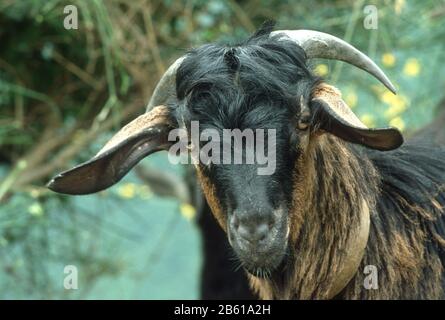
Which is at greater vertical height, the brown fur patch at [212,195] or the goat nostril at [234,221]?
the brown fur patch at [212,195]

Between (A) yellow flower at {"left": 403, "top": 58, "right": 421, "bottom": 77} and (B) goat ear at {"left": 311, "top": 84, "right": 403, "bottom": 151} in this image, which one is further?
(A) yellow flower at {"left": 403, "top": 58, "right": 421, "bottom": 77}

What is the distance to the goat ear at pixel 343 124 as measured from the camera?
3792mm

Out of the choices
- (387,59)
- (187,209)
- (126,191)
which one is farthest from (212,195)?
(187,209)

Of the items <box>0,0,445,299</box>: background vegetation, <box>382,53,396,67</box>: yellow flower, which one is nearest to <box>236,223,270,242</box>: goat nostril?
<box>0,0,445,299</box>: background vegetation

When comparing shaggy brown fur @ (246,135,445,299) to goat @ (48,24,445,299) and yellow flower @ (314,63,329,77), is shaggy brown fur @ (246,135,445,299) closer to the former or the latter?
goat @ (48,24,445,299)

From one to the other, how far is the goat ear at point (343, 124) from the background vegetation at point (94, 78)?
1.99 meters

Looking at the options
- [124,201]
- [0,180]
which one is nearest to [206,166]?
[0,180]

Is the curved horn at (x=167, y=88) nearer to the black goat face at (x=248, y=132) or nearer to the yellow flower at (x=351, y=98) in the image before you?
the black goat face at (x=248, y=132)

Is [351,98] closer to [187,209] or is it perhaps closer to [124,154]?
[187,209]

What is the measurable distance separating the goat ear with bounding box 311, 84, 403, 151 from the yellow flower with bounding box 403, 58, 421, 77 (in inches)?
176

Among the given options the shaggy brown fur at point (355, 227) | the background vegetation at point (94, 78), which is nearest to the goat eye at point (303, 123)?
the shaggy brown fur at point (355, 227)

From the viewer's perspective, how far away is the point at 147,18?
6910mm

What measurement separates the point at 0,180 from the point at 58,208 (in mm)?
995

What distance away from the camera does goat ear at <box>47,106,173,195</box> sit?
4.24 metres
